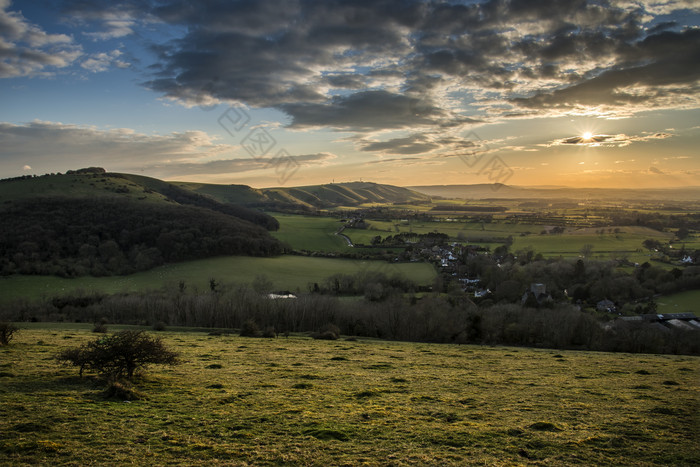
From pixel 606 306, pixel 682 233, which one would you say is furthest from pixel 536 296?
pixel 682 233

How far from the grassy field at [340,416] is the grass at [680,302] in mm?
56662

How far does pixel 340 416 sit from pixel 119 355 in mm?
10087

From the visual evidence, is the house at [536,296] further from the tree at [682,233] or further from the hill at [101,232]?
the hill at [101,232]

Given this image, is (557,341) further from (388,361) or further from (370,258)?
(370,258)

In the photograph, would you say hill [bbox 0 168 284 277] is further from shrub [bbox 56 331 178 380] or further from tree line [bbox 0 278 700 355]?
shrub [bbox 56 331 178 380]

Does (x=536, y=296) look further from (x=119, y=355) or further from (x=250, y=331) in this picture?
(x=119, y=355)

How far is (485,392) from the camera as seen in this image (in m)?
19.2

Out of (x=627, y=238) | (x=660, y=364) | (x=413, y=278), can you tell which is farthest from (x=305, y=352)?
(x=627, y=238)

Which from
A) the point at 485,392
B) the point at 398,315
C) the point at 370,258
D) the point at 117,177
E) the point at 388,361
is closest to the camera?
the point at 485,392

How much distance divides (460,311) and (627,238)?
93.2 metres

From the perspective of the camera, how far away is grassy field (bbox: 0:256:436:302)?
8188 centimetres

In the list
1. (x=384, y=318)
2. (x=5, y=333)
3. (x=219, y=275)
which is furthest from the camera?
(x=219, y=275)

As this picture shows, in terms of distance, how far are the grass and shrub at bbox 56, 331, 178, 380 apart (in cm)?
8237

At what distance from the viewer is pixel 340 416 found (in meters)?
14.2
